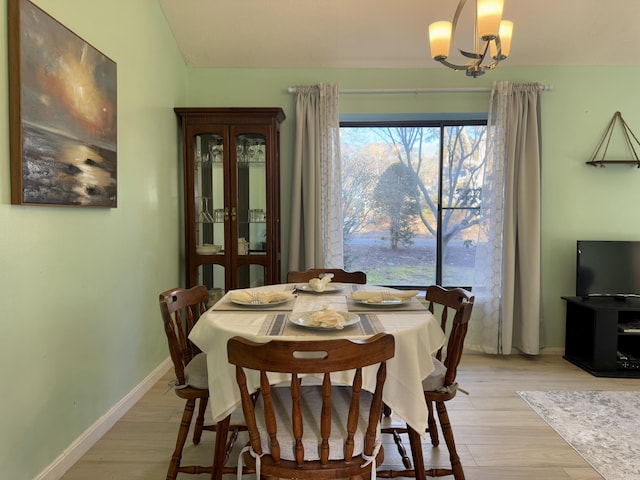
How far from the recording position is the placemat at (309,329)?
5.37 ft

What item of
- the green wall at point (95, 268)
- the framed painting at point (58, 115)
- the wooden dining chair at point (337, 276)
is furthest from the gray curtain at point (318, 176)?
the framed painting at point (58, 115)

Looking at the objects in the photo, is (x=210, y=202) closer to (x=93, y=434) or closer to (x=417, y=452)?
(x=93, y=434)

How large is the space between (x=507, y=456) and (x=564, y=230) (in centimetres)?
222

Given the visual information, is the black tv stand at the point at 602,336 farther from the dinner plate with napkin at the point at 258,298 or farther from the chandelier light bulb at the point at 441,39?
the dinner plate with napkin at the point at 258,298

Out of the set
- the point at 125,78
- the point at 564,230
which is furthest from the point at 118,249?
the point at 564,230

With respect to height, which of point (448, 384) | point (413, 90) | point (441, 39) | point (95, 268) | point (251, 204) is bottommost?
point (448, 384)

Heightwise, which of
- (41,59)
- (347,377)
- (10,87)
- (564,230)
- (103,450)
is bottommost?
(103,450)

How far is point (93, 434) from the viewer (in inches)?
93.0

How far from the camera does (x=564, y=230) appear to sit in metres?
3.81

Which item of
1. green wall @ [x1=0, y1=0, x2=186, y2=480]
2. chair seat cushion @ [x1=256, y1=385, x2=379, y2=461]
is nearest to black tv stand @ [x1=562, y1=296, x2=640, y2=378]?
chair seat cushion @ [x1=256, y1=385, x2=379, y2=461]

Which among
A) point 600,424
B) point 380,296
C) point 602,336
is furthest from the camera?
point 602,336

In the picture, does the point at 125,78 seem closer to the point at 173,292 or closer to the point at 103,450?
the point at 173,292

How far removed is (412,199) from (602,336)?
1836 millimetres

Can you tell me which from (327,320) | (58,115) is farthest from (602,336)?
(58,115)
